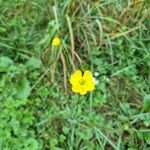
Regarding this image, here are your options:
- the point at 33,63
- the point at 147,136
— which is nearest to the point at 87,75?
the point at 33,63

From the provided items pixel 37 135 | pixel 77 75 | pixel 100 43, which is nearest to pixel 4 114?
pixel 37 135

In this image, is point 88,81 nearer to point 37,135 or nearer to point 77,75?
point 77,75

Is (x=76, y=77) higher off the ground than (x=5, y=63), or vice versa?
(x=5, y=63)

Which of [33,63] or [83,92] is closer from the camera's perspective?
[83,92]

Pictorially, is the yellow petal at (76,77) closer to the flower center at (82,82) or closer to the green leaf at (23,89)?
the flower center at (82,82)

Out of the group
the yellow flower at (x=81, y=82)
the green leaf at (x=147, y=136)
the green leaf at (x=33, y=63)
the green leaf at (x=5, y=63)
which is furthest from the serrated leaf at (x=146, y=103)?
the green leaf at (x=5, y=63)

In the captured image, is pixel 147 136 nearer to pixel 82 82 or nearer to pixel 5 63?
pixel 82 82

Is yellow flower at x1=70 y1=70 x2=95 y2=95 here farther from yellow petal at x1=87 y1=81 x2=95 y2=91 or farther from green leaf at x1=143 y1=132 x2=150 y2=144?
green leaf at x1=143 y1=132 x2=150 y2=144
